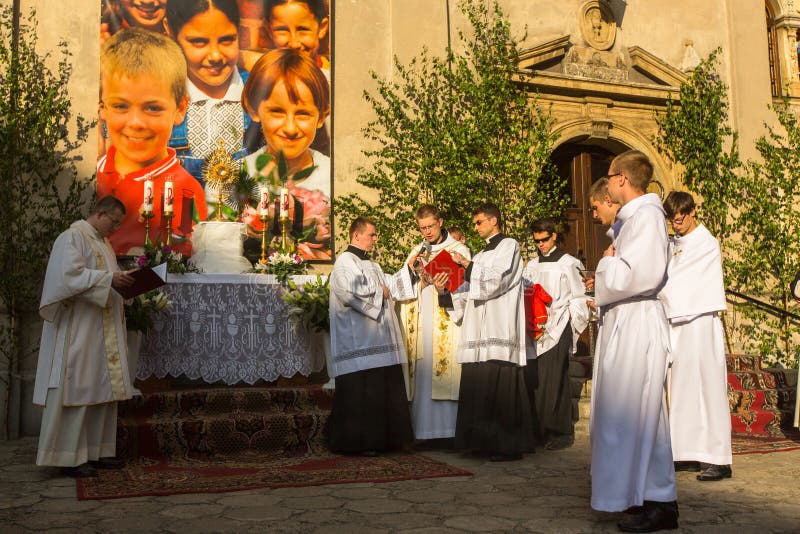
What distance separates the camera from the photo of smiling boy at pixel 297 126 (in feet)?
29.1

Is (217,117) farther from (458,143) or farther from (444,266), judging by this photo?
(444,266)

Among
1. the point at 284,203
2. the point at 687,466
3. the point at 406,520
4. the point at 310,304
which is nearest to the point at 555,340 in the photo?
the point at 687,466

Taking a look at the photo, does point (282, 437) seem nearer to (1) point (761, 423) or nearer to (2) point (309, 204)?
(2) point (309, 204)

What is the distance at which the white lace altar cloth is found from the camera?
6.87m

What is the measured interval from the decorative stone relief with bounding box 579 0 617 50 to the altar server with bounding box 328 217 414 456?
17.7ft

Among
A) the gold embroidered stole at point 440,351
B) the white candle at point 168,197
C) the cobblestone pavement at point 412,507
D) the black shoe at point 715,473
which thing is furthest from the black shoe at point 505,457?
the white candle at point 168,197

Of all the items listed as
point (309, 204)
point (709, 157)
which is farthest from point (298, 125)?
point (709, 157)

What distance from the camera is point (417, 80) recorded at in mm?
9539

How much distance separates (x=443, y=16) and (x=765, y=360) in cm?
587

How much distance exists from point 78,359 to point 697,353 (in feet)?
13.6

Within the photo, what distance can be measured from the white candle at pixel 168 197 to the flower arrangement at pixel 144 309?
47.3 inches

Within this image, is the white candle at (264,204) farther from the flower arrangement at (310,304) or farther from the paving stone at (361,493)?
the paving stone at (361,493)

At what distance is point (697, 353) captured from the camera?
5602mm

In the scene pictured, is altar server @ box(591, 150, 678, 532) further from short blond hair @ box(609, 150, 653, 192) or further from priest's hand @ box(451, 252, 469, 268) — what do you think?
priest's hand @ box(451, 252, 469, 268)
